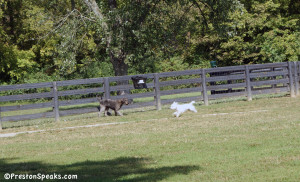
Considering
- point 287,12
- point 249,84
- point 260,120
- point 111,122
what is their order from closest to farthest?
point 260,120
point 111,122
point 249,84
point 287,12

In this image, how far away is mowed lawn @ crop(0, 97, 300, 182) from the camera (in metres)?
6.94

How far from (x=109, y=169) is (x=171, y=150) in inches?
73.7

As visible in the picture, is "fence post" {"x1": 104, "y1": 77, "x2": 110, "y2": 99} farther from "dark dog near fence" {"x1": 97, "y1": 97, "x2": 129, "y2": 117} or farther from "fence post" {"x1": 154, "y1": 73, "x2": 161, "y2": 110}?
"fence post" {"x1": 154, "y1": 73, "x2": 161, "y2": 110}

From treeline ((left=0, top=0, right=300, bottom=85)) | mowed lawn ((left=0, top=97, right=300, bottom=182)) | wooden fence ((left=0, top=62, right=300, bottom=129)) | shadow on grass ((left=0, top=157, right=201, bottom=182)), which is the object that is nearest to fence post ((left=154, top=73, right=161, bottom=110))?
wooden fence ((left=0, top=62, right=300, bottom=129))

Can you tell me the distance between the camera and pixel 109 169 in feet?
24.6

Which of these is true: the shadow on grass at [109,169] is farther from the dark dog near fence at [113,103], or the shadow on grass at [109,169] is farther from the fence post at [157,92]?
the fence post at [157,92]

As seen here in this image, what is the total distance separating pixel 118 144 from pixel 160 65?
2732 cm

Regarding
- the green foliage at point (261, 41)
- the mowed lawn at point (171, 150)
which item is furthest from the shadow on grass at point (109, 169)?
the green foliage at point (261, 41)

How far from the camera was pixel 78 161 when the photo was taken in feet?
27.6

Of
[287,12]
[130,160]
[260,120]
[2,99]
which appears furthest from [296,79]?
[287,12]

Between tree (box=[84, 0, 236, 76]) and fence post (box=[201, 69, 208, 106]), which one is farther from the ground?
tree (box=[84, 0, 236, 76])

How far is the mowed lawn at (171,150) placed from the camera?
694cm

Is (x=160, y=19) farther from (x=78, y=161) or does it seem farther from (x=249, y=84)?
(x=78, y=161)

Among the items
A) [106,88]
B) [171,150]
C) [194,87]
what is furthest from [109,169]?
[194,87]
